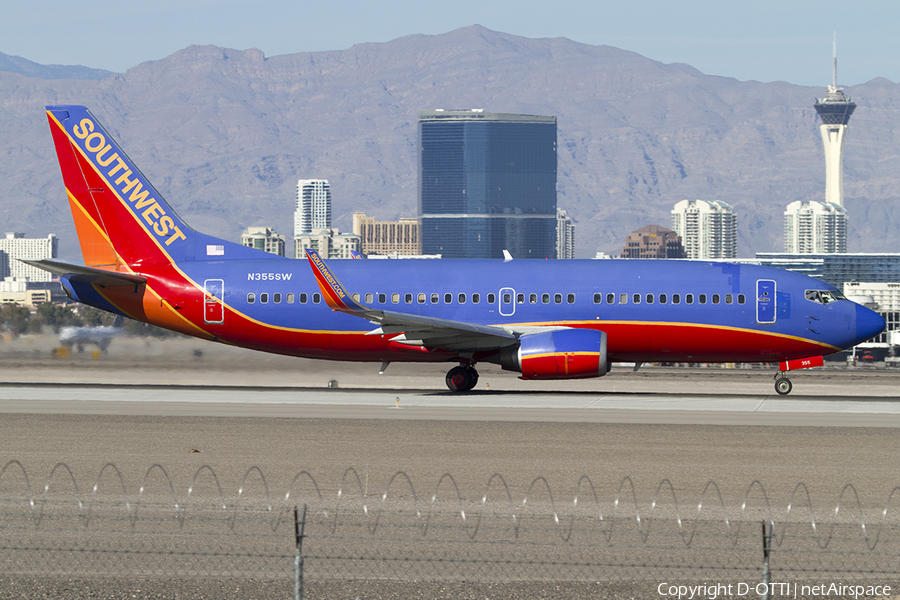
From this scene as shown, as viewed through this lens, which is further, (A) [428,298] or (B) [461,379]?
(A) [428,298]

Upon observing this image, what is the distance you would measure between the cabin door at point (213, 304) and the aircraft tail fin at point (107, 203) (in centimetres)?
186

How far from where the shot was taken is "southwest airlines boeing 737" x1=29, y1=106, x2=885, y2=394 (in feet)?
131

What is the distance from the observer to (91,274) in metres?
39.8

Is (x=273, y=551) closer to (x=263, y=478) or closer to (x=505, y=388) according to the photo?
(x=263, y=478)

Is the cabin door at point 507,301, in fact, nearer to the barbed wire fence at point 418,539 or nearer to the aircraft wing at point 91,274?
the aircraft wing at point 91,274

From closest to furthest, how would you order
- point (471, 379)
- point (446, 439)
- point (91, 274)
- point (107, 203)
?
point (446, 439) → point (91, 274) → point (471, 379) → point (107, 203)

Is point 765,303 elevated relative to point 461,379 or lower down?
elevated

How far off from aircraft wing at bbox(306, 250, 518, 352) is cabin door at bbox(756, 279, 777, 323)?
353 inches

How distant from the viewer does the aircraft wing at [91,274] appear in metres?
38.4

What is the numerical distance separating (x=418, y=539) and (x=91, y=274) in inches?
1039

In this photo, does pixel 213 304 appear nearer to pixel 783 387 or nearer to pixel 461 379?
pixel 461 379

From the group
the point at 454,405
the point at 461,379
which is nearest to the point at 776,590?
the point at 454,405

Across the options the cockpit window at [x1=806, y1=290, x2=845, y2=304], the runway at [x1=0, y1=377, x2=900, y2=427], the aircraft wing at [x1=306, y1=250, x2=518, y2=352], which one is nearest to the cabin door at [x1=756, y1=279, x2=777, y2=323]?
the cockpit window at [x1=806, y1=290, x2=845, y2=304]

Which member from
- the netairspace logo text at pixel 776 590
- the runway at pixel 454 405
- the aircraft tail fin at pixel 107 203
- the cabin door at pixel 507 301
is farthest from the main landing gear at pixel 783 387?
the netairspace logo text at pixel 776 590
